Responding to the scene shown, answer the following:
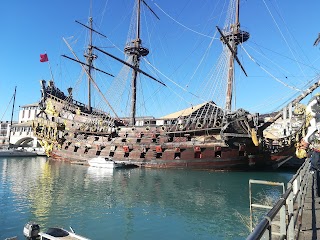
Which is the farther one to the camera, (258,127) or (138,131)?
(138,131)

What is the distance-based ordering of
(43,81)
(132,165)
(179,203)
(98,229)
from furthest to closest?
(43,81) < (132,165) < (179,203) < (98,229)

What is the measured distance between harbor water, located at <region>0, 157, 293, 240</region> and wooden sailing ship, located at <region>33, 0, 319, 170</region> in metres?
8.14

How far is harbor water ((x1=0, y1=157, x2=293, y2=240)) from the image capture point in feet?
37.7

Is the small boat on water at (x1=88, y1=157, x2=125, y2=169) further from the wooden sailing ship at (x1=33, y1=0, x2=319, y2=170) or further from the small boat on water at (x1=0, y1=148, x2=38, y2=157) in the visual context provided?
the small boat on water at (x1=0, y1=148, x2=38, y2=157)

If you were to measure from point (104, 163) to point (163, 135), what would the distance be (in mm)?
8416

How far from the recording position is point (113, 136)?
40.2 m

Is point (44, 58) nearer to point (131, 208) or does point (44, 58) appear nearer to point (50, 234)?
point (131, 208)

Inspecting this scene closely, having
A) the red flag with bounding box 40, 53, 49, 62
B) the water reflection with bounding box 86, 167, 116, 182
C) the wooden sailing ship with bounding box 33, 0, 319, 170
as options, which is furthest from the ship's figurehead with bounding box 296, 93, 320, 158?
the red flag with bounding box 40, 53, 49, 62

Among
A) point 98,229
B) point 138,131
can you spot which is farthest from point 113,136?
point 98,229

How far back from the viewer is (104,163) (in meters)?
35.7

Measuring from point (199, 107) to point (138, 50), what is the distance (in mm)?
15618

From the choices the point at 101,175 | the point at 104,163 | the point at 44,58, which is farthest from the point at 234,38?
the point at 44,58

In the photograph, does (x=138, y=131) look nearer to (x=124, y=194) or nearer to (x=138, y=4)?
(x=124, y=194)

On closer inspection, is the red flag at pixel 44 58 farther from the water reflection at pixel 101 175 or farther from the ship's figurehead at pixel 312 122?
the ship's figurehead at pixel 312 122
